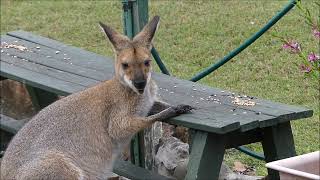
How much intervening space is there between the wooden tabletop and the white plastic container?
1.02m

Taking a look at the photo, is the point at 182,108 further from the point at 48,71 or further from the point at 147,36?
the point at 48,71

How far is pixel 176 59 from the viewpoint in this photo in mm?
9766

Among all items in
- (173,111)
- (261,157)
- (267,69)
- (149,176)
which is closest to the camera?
(173,111)

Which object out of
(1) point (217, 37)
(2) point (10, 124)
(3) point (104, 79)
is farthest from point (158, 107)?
(1) point (217, 37)

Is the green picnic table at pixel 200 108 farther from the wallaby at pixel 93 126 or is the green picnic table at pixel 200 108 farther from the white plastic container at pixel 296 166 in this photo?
the white plastic container at pixel 296 166

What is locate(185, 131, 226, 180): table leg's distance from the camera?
5.15m

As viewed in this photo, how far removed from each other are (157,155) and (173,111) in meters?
1.48

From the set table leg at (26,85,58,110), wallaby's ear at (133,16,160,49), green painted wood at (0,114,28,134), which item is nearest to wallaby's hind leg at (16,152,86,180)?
wallaby's ear at (133,16,160,49)

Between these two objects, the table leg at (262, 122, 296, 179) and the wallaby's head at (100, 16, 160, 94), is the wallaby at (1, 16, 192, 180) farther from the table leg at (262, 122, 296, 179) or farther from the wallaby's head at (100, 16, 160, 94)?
the table leg at (262, 122, 296, 179)

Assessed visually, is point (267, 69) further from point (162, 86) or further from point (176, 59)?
point (162, 86)

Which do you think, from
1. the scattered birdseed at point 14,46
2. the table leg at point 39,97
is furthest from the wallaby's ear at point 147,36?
the table leg at point 39,97

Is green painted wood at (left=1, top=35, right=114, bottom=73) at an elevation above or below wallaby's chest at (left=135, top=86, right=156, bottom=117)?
above

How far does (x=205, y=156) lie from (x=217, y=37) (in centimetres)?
516

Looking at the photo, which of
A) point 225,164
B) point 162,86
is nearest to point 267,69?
point 225,164
